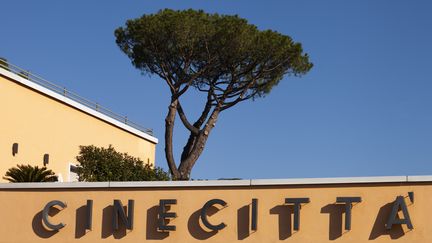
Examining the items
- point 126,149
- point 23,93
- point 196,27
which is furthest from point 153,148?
point 23,93

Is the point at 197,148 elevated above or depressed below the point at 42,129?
above

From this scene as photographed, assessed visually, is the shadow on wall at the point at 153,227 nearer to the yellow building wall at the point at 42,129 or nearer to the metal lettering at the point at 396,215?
the metal lettering at the point at 396,215

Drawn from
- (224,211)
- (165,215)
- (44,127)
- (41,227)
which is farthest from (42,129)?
(224,211)

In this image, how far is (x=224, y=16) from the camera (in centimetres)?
3897

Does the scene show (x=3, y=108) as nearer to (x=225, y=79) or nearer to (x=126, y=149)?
(x=126, y=149)

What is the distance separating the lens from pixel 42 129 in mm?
30031

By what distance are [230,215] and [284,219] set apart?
54.8 inches

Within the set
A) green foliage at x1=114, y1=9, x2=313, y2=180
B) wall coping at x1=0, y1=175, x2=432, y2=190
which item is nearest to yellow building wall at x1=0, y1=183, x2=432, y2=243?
wall coping at x1=0, y1=175, x2=432, y2=190

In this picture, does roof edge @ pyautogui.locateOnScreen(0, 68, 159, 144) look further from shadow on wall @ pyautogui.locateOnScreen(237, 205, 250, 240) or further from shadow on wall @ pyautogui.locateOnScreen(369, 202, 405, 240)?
shadow on wall @ pyautogui.locateOnScreen(369, 202, 405, 240)

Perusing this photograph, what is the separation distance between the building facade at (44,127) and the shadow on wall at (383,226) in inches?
570

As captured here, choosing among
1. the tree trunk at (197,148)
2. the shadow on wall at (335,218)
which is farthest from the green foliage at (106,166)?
the shadow on wall at (335,218)

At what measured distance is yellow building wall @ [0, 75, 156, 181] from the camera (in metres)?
27.6

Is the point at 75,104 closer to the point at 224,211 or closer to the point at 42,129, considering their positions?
the point at 42,129

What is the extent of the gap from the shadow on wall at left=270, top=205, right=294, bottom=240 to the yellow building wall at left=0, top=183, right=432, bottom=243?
2 cm
